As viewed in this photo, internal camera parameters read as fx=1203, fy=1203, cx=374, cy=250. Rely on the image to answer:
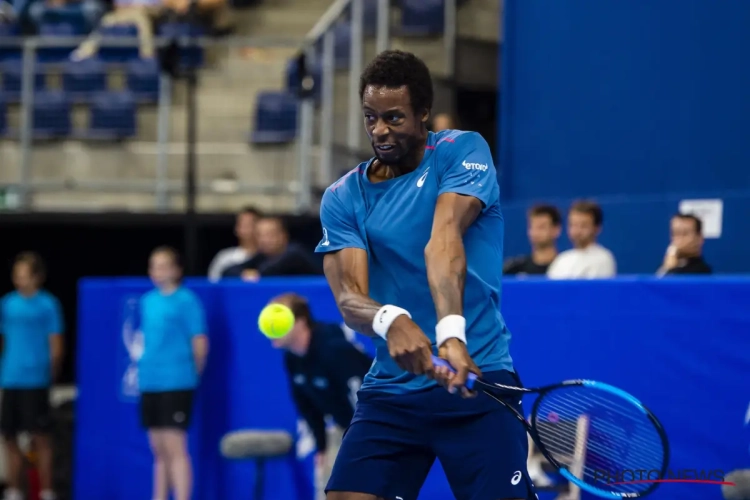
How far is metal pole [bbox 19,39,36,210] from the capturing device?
1284cm

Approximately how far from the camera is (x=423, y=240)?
13.4 ft

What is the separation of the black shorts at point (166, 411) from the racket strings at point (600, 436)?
4.86 m

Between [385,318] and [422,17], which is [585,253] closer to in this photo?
[422,17]

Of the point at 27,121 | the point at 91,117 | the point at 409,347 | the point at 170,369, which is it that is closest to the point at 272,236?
the point at 170,369

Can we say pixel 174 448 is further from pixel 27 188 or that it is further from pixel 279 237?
pixel 27 188

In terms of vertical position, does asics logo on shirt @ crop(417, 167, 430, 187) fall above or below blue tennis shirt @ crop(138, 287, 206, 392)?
above

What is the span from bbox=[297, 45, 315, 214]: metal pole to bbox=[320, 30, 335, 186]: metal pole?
0.25 m

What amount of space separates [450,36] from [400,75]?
289 inches

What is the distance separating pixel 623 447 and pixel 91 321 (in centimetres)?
619

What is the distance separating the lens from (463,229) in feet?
13.2

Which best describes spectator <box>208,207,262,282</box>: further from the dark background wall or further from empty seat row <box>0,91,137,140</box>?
empty seat row <box>0,91,137,140</box>

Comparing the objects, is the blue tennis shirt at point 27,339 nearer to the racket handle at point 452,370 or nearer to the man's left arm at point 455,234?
the man's left arm at point 455,234

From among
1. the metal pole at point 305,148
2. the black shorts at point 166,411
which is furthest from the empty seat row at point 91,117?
the black shorts at point 166,411

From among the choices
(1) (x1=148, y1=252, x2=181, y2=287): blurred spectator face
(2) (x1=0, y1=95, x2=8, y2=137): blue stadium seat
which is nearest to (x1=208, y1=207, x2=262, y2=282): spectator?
(1) (x1=148, y1=252, x2=181, y2=287): blurred spectator face
